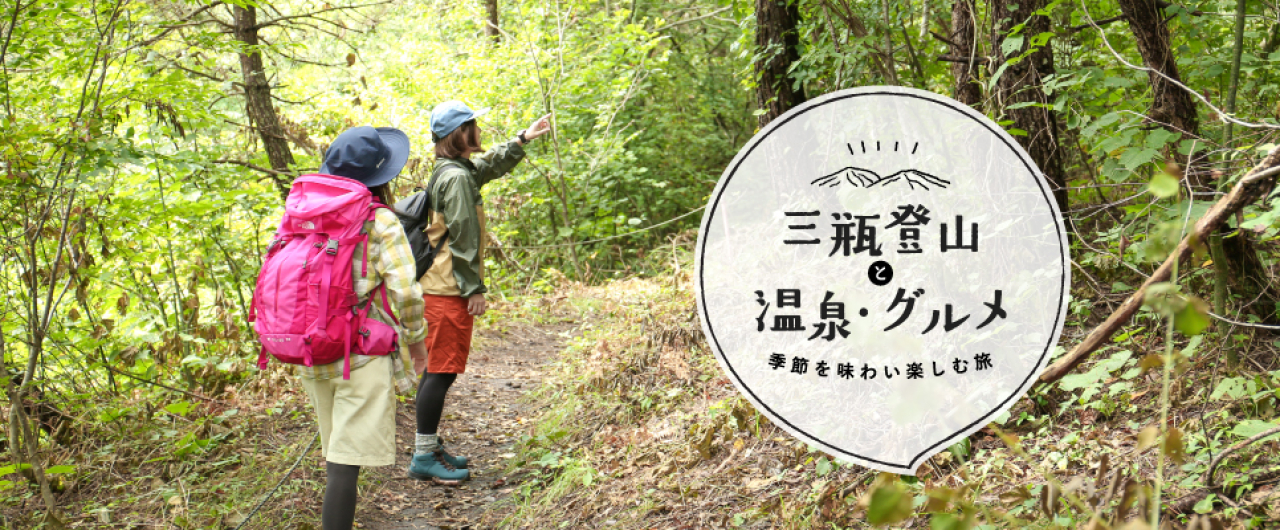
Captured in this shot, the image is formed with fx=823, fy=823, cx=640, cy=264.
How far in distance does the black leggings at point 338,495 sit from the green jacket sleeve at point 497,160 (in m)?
1.99

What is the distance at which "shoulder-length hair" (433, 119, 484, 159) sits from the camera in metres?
4.63

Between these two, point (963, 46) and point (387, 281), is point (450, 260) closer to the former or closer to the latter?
point (387, 281)

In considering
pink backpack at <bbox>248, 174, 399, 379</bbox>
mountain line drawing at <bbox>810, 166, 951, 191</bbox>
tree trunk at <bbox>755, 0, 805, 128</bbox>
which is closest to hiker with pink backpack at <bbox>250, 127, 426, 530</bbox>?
pink backpack at <bbox>248, 174, 399, 379</bbox>

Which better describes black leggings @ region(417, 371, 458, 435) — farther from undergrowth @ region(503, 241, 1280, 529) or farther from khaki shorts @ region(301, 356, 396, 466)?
khaki shorts @ region(301, 356, 396, 466)

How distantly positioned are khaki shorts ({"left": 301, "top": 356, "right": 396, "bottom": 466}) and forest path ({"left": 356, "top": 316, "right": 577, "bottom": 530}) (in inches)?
42.5

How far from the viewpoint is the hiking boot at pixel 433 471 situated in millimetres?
4789

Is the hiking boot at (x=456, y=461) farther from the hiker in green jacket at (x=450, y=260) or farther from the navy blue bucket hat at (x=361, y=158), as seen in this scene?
the navy blue bucket hat at (x=361, y=158)

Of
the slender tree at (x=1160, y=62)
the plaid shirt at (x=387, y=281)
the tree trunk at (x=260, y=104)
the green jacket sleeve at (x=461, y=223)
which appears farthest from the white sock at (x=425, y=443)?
the slender tree at (x=1160, y=62)

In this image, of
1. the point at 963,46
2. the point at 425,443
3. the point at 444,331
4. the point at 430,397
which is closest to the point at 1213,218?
the point at 963,46

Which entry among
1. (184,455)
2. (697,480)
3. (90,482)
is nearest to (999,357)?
(697,480)

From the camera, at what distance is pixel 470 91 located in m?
11.9

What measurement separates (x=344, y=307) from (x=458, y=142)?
64.8 inches

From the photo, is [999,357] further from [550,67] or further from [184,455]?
[550,67]

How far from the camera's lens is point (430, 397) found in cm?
466
